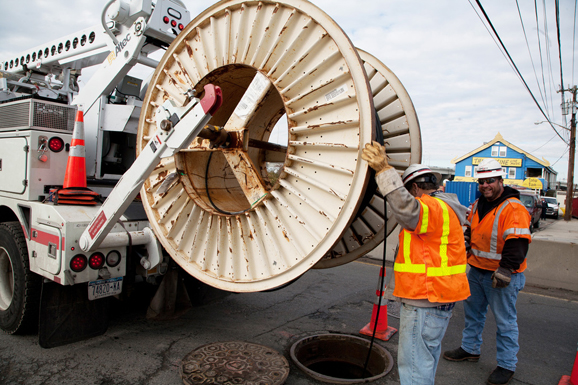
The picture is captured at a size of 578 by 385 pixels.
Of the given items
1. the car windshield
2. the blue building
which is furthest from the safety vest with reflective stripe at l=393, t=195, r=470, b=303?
the blue building

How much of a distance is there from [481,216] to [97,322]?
3.71 meters

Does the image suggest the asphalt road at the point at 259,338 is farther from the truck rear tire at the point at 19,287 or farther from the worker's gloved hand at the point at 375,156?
the worker's gloved hand at the point at 375,156

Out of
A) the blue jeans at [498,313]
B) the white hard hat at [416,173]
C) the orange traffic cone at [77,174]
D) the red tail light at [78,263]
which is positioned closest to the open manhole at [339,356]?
the blue jeans at [498,313]

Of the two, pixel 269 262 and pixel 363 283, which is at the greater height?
A: pixel 269 262

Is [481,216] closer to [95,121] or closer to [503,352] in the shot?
[503,352]

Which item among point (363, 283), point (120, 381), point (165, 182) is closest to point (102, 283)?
point (120, 381)

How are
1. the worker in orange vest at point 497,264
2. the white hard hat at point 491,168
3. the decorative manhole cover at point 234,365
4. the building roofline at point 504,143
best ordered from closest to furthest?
the decorative manhole cover at point 234,365
the worker in orange vest at point 497,264
the white hard hat at point 491,168
the building roofline at point 504,143

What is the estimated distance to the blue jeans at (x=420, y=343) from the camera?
8.13 feet

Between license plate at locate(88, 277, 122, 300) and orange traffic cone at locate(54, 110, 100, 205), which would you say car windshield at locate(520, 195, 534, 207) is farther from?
orange traffic cone at locate(54, 110, 100, 205)

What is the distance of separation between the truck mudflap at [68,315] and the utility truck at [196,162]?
1cm

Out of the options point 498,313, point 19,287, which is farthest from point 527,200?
point 19,287

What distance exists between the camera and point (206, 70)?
3.03 meters

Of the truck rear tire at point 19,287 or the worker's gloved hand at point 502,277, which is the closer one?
the worker's gloved hand at point 502,277

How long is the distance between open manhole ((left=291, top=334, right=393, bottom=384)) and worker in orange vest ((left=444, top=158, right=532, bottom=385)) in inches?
28.4
